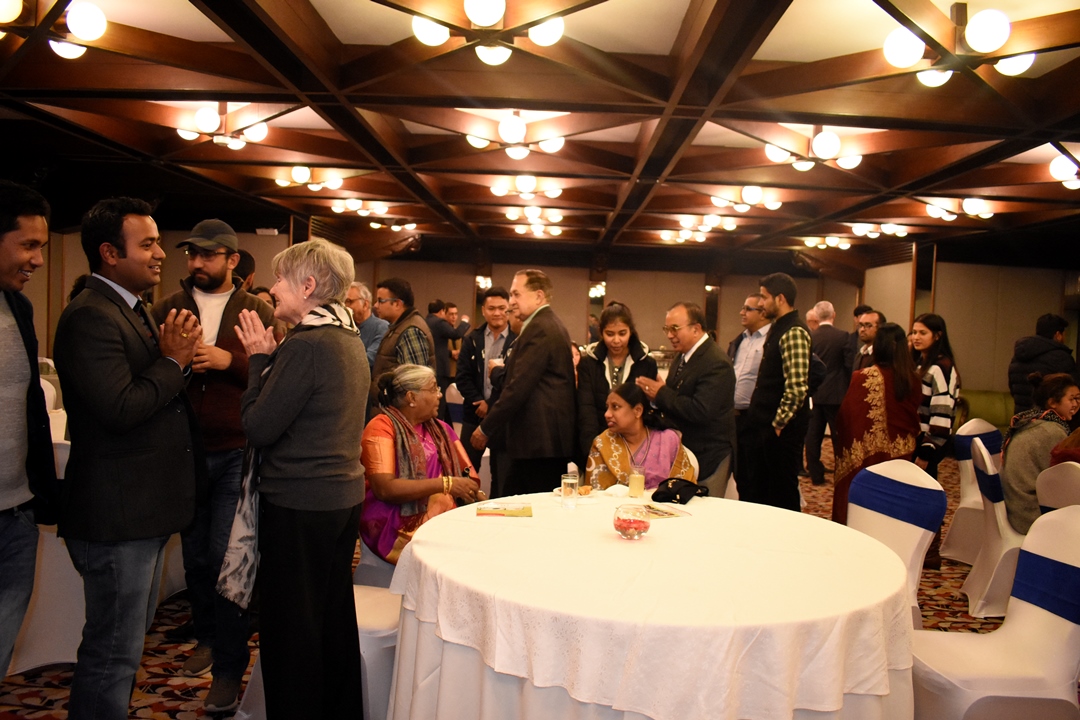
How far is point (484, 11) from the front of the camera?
11.8 ft

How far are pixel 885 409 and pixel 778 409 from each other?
0.61 m

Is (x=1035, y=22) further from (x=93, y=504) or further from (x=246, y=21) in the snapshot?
(x=93, y=504)

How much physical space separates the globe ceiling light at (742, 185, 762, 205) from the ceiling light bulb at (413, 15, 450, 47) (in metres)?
4.53

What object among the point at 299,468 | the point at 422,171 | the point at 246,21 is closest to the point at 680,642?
the point at 299,468

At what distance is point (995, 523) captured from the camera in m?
4.01

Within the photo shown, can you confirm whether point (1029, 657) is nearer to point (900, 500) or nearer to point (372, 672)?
point (900, 500)

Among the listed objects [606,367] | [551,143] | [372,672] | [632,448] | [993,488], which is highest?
[551,143]

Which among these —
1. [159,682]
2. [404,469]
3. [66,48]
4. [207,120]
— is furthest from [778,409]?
[207,120]

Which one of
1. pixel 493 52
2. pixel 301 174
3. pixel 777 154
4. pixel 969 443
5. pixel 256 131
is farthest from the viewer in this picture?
pixel 301 174

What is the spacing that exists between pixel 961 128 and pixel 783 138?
1.20m

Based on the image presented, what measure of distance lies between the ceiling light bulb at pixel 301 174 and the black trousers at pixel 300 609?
6150mm

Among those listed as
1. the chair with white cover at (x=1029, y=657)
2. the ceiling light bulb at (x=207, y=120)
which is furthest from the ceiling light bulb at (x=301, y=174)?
the chair with white cover at (x=1029, y=657)

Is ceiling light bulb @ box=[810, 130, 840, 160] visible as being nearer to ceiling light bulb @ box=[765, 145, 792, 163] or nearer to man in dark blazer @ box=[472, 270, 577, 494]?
ceiling light bulb @ box=[765, 145, 792, 163]

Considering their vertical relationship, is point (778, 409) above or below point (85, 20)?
below
